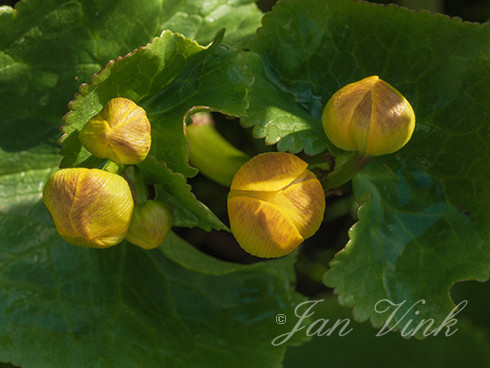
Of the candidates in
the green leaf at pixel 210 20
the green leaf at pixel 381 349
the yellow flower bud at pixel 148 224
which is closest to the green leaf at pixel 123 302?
the yellow flower bud at pixel 148 224

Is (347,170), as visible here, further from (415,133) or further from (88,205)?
(88,205)

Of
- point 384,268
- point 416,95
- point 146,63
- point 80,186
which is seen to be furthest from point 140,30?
point 384,268

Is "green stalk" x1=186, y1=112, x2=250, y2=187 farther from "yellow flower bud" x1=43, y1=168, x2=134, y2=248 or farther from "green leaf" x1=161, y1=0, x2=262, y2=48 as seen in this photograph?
"yellow flower bud" x1=43, y1=168, x2=134, y2=248

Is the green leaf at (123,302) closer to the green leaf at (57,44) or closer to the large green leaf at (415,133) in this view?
the green leaf at (57,44)

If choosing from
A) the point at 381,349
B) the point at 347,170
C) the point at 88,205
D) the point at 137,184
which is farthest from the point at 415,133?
the point at 381,349

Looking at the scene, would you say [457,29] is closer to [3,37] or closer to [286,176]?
[286,176]

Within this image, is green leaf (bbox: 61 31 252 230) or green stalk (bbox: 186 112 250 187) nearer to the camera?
green leaf (bbox: 61 31 252 230)

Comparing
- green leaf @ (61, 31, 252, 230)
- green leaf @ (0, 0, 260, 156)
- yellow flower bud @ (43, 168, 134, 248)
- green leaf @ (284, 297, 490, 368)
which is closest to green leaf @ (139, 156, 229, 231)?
green leaf @ (61, 31, 252, 230)
